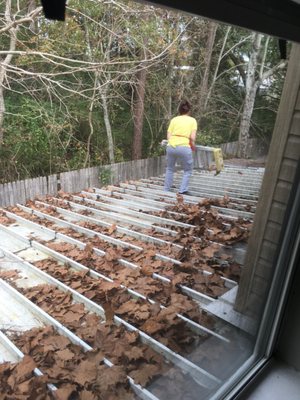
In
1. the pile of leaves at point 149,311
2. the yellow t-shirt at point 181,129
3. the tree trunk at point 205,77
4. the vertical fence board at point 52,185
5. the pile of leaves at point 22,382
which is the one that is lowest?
the vertical fence board at point 52,185

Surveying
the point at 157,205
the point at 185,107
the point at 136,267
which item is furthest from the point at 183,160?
the point at 136,267

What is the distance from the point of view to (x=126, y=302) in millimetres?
1447

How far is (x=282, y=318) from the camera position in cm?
116

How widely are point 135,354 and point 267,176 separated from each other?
0.78m

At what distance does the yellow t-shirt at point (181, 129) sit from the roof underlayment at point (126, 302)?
806mm

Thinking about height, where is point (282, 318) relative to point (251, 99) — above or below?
below

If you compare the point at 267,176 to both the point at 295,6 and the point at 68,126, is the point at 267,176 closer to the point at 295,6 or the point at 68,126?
the point at 295,6

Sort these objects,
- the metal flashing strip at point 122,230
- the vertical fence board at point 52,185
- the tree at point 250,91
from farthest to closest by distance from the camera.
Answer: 1. the vertical fence board at point 52,185
2. the metal flashing strip at point 122,230
3. the tree at point 250,91

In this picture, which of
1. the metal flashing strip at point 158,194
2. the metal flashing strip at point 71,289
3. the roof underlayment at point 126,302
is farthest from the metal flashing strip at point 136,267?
the metal flashing strip at point 158,194

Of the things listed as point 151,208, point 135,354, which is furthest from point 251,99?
point 135,354

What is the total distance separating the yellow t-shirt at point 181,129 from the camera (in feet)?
10.2

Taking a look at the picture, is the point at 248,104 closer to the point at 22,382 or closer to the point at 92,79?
the point at 22,382

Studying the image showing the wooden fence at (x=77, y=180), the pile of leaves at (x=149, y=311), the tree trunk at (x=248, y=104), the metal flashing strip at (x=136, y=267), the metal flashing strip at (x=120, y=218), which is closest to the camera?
the pile of leaves at (x=149, y=311)

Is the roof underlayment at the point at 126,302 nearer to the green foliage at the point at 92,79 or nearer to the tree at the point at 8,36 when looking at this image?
the green foliage at the point at 92,79
